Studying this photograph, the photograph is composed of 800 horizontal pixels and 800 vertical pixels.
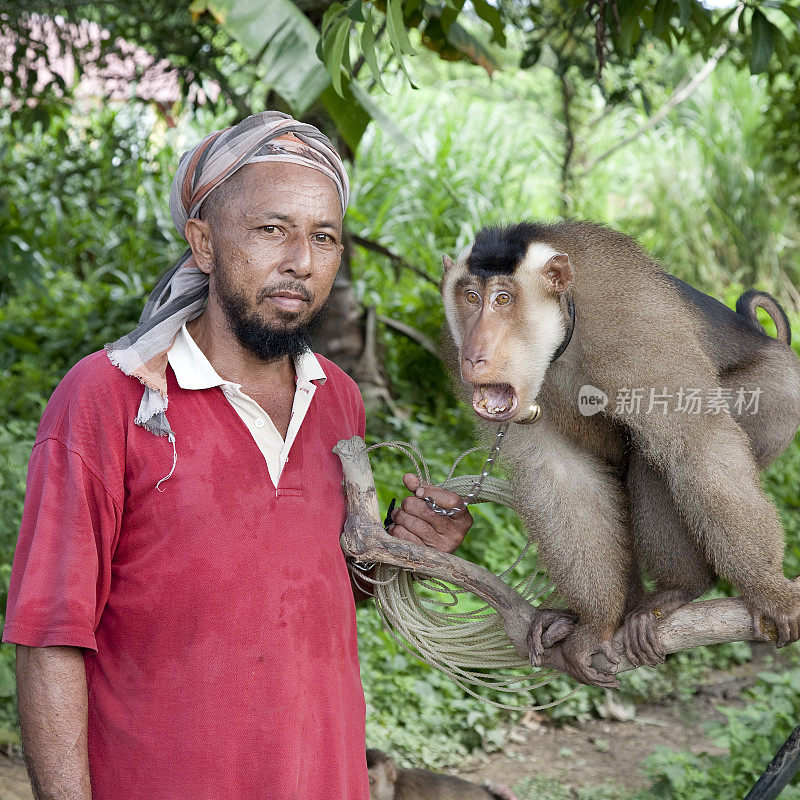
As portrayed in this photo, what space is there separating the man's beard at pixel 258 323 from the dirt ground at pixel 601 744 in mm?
3065

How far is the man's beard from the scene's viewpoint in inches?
83.4

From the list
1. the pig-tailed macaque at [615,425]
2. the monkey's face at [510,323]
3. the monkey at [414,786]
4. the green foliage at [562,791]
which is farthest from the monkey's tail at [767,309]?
the green foliage at [562,791]

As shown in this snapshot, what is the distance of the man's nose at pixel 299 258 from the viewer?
2098 millimetres

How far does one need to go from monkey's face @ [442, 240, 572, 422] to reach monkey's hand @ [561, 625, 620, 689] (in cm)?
65

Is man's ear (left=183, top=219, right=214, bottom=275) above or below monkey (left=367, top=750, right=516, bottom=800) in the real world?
above

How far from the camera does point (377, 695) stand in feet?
15.9

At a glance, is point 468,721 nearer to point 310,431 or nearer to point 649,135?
point 310,431

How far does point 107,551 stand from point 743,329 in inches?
79.7

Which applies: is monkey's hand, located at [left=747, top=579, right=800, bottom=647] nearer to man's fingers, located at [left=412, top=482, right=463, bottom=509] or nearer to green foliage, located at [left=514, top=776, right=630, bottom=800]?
man's fingers, located at [left=412, top=482, right=463, bottom=509]

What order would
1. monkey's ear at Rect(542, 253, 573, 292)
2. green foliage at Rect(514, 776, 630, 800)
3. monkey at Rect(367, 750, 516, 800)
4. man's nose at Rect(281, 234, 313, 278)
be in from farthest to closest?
green foliage at Rect(514, 776, 630, 800)
monkey at Rect(367, 750, 516, 800)
monkey's ear at Rect(542, 253, 573, 292)
man's nose at Rect(281, 234, 313, 278)

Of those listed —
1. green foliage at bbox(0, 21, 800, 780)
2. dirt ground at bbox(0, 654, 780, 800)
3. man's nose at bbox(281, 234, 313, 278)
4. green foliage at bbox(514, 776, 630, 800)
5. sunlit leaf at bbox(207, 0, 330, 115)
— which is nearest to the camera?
man's nose at bbox(281, 234, 313, 278)

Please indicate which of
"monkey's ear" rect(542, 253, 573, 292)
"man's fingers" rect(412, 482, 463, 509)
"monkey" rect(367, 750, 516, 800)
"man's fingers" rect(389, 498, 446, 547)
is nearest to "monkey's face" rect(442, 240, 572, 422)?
"monkey's ear" rect(542, 253, 573, 292)

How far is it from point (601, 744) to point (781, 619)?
9.50 ft

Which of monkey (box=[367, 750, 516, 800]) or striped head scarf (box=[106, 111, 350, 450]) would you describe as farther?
monkey (box=[367, 750, 516, 800])
